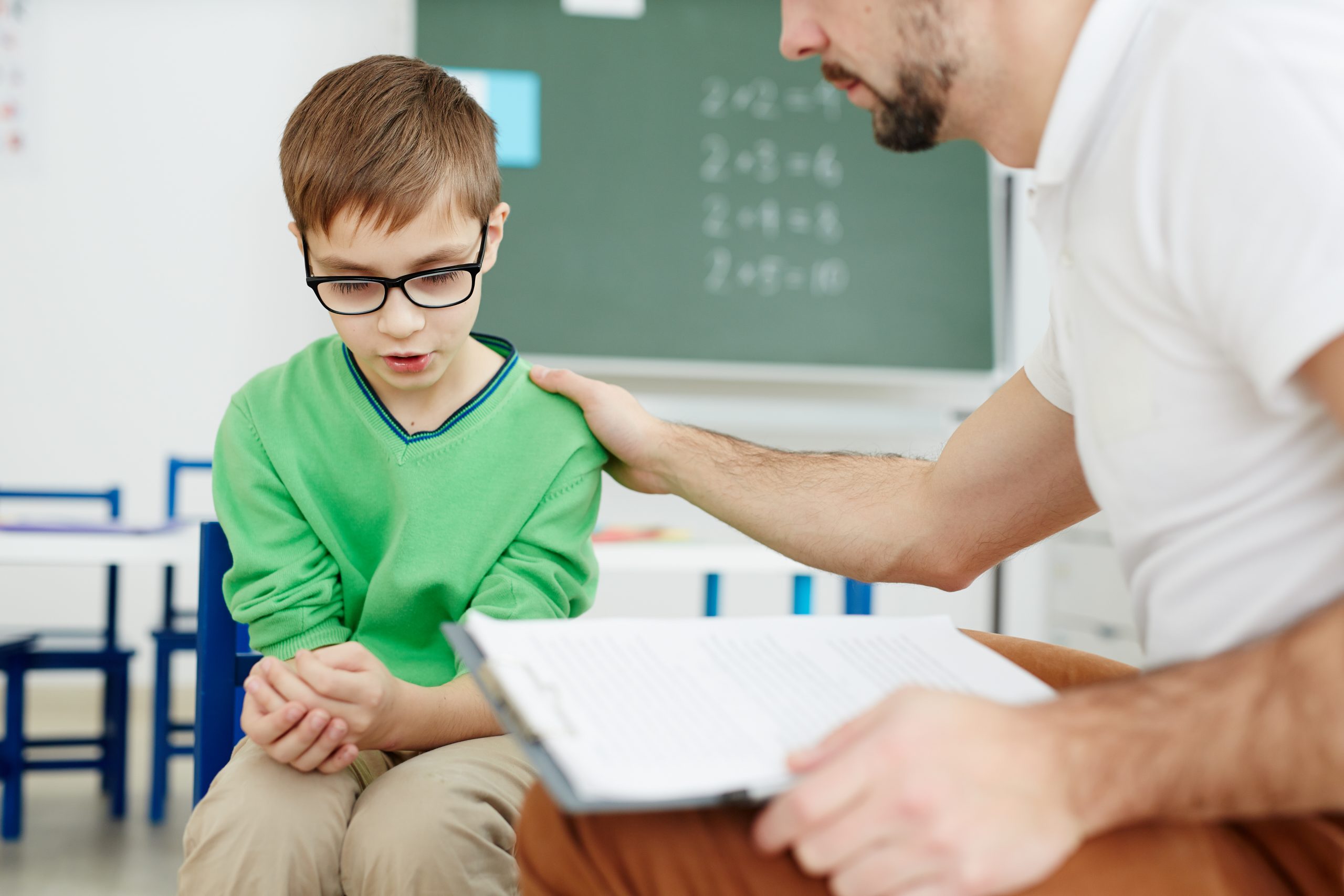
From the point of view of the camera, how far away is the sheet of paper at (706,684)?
0.57 meters

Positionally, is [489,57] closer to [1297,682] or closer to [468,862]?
[468,862]

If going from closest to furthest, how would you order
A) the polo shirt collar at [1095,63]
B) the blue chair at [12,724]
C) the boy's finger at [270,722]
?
the polo shirt collar at [1095,63] → the boy's finger at [270,722] → the blue chair at [12,724]

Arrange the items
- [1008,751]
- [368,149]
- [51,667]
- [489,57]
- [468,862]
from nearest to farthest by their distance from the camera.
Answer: [1008,751], [468,862], [368,149], [51,667], [489,57]

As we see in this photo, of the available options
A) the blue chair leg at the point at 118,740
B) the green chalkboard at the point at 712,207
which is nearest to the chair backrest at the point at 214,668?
the blue chair leg at the point at 118,740

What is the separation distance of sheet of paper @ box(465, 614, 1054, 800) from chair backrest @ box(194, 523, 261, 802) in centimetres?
49

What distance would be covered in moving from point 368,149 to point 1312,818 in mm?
934

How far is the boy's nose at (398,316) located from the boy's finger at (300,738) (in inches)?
14.2

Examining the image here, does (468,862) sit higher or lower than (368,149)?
lower

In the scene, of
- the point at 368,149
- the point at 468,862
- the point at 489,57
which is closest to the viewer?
the point at 468,862

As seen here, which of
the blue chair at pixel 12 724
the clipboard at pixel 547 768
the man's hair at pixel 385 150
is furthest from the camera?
the blue chair at pixel 12 724

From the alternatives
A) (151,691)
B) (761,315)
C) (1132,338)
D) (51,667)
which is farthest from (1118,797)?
(151,691)

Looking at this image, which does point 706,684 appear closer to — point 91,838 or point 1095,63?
point 1095,63

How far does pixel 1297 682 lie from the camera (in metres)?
0.60

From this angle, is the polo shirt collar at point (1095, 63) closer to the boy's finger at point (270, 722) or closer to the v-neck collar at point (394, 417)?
the v-neck collar at point (394, 417)
